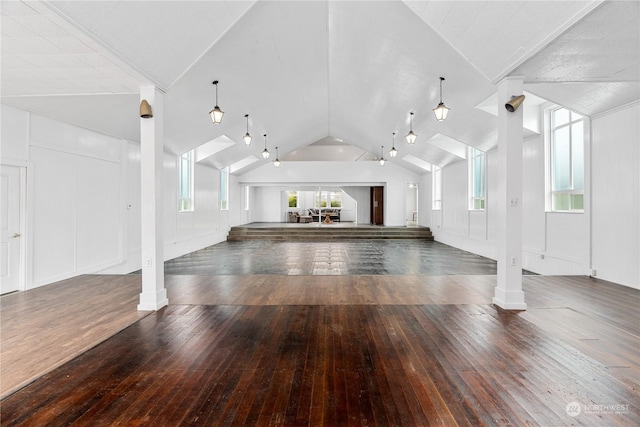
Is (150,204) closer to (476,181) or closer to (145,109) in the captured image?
(145,109)

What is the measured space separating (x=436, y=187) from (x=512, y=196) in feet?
27.8

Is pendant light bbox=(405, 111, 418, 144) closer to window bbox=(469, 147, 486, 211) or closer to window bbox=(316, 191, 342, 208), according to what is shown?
window bbox=(469, 147, 486, 211)

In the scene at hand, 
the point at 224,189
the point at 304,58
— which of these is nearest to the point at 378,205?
the point at 224,189

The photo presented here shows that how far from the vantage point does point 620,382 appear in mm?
2150

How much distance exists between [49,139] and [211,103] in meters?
2.56

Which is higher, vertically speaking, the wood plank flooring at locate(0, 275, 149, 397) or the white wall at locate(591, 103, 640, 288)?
the white wall at locate(591, 103, 640, 288)

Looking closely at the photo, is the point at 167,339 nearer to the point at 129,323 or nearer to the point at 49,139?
the point at 129,323

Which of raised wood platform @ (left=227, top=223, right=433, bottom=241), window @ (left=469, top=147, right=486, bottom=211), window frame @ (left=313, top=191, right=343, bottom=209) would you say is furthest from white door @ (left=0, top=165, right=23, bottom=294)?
window frame @ (left=313, top=191, right=343, bottom=209)

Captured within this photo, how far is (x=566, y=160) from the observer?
5668 millimetres

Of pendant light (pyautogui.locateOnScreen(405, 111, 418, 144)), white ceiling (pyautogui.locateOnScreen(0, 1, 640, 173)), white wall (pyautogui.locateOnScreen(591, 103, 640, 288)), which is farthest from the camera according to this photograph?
pendant light (pyautogui.locateOnScreen(405, 111, 418, 144))

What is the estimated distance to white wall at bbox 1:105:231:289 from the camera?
4.51 metres

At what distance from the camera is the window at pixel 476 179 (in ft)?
27.6

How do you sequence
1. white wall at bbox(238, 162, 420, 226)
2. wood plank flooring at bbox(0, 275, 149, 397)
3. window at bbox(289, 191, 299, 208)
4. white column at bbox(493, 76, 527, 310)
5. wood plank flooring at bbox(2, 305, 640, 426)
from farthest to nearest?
window at bbox(289, 191, 299, 208), white wall at bbox(238, 162, 420, 226), white column at bbox(493, 76, 527, 310), wood plank flooring at bbox(0, 275, 149, 397), wood plank flooring at bbox(2, 305, 640, 426)

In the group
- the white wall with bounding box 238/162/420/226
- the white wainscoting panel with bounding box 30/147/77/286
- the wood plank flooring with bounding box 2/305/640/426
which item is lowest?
the wood plank flooring with bounding box 2/305/640/426
